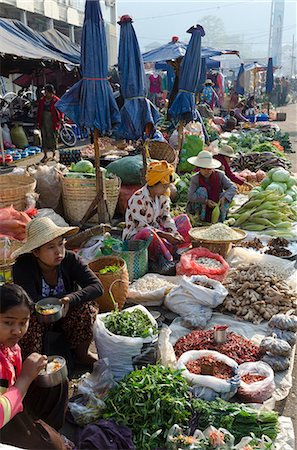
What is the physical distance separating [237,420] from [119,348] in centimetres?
77

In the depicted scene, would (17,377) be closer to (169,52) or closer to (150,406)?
(150,406)

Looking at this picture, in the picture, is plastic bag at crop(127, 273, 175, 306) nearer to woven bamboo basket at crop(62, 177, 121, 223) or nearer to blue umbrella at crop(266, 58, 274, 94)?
woven bamboo basket at crop(62, 177, 121, 223)

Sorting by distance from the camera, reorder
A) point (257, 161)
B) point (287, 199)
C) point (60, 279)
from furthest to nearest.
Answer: point (257, 161) < point (287, 199) < point (60, 279)

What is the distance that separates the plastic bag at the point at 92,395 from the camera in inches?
94.0

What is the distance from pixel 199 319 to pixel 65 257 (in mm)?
1187

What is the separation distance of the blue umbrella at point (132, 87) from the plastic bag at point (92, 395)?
11.4 feet

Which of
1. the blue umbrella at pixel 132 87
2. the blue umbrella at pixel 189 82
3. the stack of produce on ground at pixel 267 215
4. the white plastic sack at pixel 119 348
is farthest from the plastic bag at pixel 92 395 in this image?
the blue umbrella at pixel 189 82

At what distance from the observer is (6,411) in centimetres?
169

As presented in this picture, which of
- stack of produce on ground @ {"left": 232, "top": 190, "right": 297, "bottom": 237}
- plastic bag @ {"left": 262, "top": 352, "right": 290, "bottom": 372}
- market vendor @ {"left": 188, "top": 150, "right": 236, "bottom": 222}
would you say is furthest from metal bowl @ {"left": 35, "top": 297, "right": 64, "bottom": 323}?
stack of produce on ground @ {"left": 232, "top": 190, "right": 297, "bottom": 237}

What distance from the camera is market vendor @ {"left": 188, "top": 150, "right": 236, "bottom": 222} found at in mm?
5203

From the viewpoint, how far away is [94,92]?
4.82 metres

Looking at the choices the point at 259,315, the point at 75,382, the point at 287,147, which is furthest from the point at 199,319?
the point at 287,147

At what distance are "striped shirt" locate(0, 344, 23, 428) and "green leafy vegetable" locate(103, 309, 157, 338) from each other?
0.79m

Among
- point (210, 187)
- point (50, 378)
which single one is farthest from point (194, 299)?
point (210, 187)
